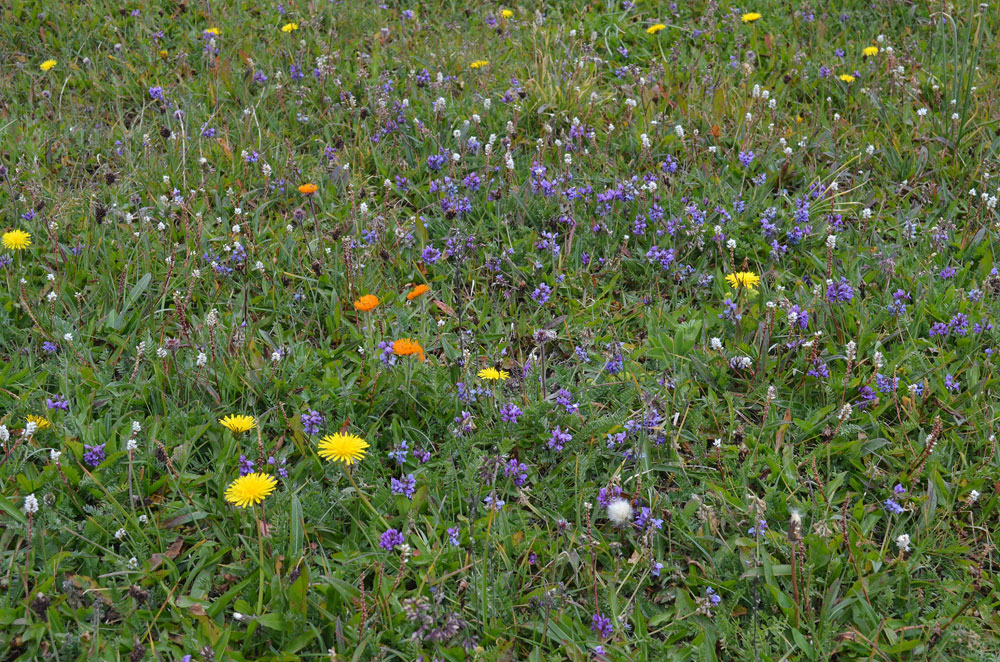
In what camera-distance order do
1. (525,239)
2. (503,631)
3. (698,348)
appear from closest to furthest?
(503,631) < (698,348) < (525,239)

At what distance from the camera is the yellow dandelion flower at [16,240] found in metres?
2.93

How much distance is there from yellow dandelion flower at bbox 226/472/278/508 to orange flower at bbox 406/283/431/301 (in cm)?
91

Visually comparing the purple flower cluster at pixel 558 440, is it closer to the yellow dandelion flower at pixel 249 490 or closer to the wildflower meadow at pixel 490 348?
the wildflower meadow at pixel 490 348

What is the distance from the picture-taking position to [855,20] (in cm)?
501

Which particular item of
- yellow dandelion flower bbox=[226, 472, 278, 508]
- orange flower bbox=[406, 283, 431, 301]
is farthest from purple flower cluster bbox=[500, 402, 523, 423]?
yellow dandelion flower bbox=[226, 472, 278, 508]

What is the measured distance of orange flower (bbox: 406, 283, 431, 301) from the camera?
281 centimetres

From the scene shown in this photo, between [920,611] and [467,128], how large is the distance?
2678 millimetres

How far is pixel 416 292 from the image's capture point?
2.84m

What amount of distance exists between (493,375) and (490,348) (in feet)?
1.24

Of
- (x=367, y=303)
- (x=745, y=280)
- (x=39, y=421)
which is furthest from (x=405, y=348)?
(x=745, y=280)

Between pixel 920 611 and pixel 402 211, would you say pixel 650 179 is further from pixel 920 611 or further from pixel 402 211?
pixel 920 611

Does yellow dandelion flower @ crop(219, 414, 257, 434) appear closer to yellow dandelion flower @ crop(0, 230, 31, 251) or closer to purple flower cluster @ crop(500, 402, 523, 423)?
purple flower cluster @ crop(500, 402, 523, 423)

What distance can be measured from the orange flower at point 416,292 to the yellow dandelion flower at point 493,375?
389 mm

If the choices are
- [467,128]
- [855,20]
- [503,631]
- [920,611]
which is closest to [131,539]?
[503,631]
